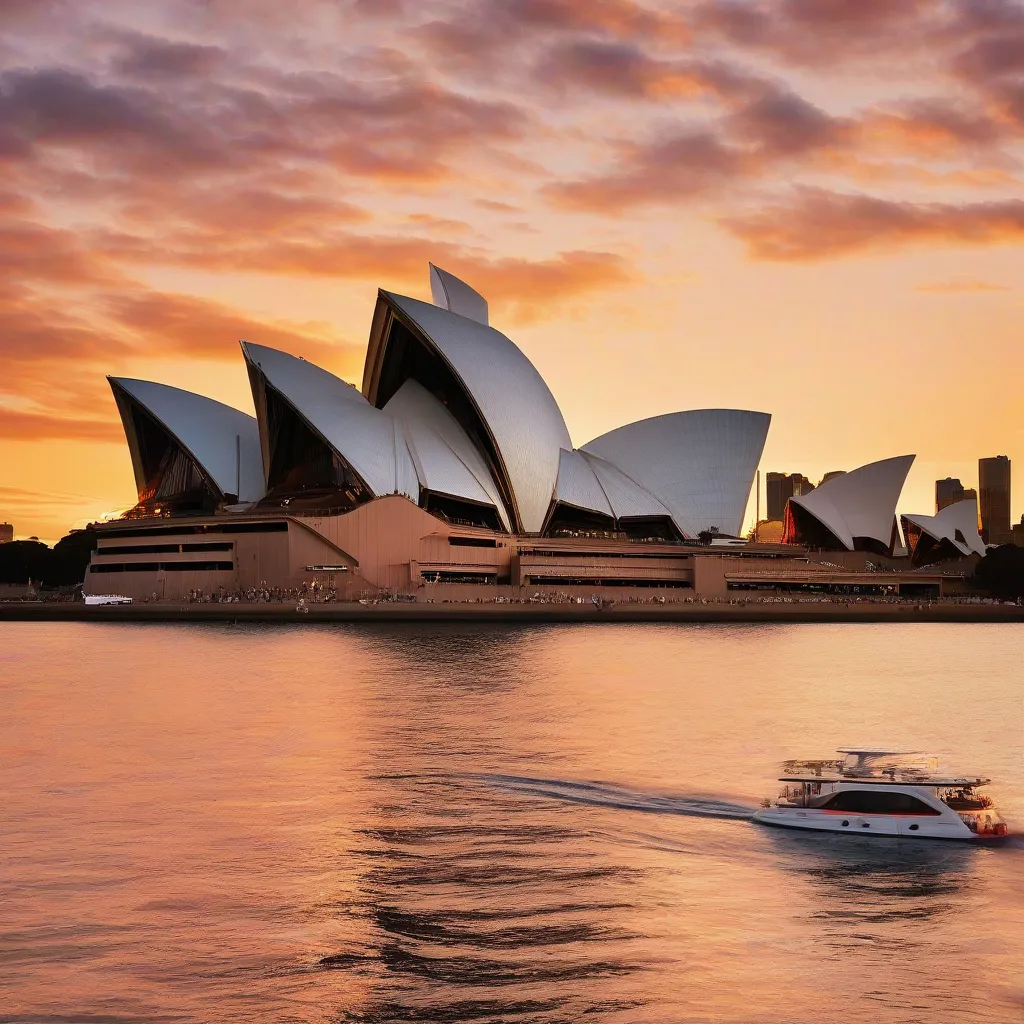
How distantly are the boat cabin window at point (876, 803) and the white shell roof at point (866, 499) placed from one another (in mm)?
95696

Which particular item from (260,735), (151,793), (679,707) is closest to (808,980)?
(151,793)

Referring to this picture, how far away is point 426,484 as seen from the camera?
9025cm

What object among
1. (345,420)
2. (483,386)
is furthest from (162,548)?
(483,386)

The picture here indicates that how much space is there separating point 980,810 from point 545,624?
65.6 metres

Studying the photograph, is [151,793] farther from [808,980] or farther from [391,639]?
[391,639]

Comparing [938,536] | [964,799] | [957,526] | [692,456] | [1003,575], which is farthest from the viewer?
[957,526]

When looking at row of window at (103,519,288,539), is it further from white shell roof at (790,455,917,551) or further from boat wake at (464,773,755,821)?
boat wake at (464,773,755,821)

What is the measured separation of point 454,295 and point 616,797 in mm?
72871

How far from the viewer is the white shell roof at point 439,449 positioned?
90.9 m

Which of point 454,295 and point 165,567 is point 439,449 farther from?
point 165,567

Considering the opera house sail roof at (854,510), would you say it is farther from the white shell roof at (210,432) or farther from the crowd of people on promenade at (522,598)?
the white shell roof at (210,432)

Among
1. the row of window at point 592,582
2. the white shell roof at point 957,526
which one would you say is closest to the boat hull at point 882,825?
the row of window at point 592,582

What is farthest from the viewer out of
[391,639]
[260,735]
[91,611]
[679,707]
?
[91,611]

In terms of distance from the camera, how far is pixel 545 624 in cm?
8781
